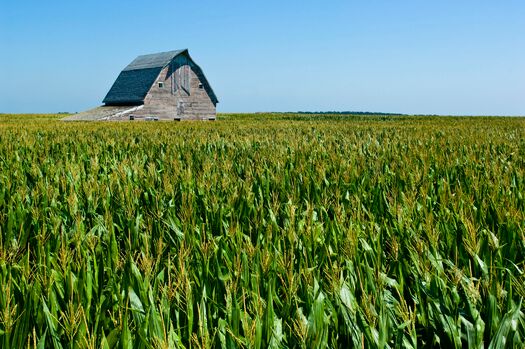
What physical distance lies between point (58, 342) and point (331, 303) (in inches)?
37.0

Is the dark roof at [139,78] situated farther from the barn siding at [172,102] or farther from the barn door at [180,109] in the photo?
the barn door at [180,109]

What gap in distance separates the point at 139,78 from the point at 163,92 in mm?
3589

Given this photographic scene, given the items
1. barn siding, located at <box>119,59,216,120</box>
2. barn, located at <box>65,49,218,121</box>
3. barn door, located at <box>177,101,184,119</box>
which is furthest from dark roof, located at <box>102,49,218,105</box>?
barn door, located at <box>177,101,184,119</box>

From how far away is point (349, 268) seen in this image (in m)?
1.95

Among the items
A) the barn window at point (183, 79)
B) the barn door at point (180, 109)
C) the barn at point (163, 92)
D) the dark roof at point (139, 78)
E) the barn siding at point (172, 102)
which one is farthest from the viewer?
the barn door at point (180, 109)

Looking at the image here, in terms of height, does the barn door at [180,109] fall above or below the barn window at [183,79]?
below

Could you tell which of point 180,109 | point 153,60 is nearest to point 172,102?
point 180,109

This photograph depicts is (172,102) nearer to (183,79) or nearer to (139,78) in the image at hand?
(183,79)

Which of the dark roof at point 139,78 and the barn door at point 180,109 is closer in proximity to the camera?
the dark roof at point 139,78

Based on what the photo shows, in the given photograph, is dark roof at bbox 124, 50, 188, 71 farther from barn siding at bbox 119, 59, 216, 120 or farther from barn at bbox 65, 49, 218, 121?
barn siding at bbox 119, 59, 216, 120

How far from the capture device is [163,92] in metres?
44.1

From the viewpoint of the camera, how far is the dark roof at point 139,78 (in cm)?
4359

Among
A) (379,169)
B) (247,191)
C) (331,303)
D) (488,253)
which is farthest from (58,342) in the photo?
(379,169)

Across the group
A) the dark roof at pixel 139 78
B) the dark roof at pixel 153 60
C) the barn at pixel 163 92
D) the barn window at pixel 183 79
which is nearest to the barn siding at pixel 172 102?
the barn at pixel 163 92
